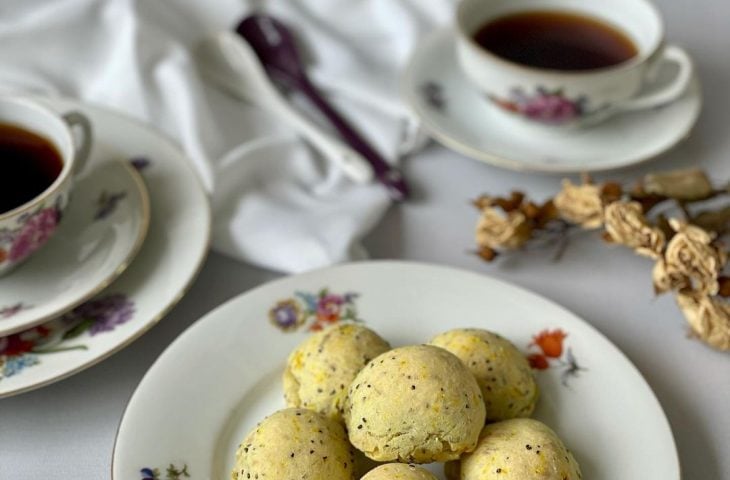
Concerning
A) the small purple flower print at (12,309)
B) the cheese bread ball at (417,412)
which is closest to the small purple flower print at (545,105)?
the cheese bread ball at (417,412)

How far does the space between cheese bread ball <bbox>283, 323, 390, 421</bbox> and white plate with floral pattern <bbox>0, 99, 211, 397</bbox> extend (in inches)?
6.6

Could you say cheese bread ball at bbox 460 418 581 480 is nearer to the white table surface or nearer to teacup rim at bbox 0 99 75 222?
the white table surface

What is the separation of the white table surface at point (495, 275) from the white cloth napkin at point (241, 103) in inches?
1.8

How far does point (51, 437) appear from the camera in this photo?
0.87 meters

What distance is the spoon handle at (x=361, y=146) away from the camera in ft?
3.85

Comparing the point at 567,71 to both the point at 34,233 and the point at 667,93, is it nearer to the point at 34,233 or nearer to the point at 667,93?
the point at 667,93

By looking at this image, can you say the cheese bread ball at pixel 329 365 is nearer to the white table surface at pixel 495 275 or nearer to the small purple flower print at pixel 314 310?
the small purple flower print at pixel 314 310

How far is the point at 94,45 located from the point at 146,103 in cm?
15

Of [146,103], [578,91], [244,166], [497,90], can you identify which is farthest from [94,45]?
[578,91]

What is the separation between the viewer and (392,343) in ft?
3.02

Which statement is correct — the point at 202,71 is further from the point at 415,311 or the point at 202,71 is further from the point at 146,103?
the point at 415,311

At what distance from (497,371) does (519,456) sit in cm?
10

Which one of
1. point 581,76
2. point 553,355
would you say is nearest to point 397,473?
point 553,355

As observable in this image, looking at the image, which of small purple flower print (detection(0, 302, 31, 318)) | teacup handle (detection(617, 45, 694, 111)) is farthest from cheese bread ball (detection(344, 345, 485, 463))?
teacup handle (detection(617, 45, 694, 111))
